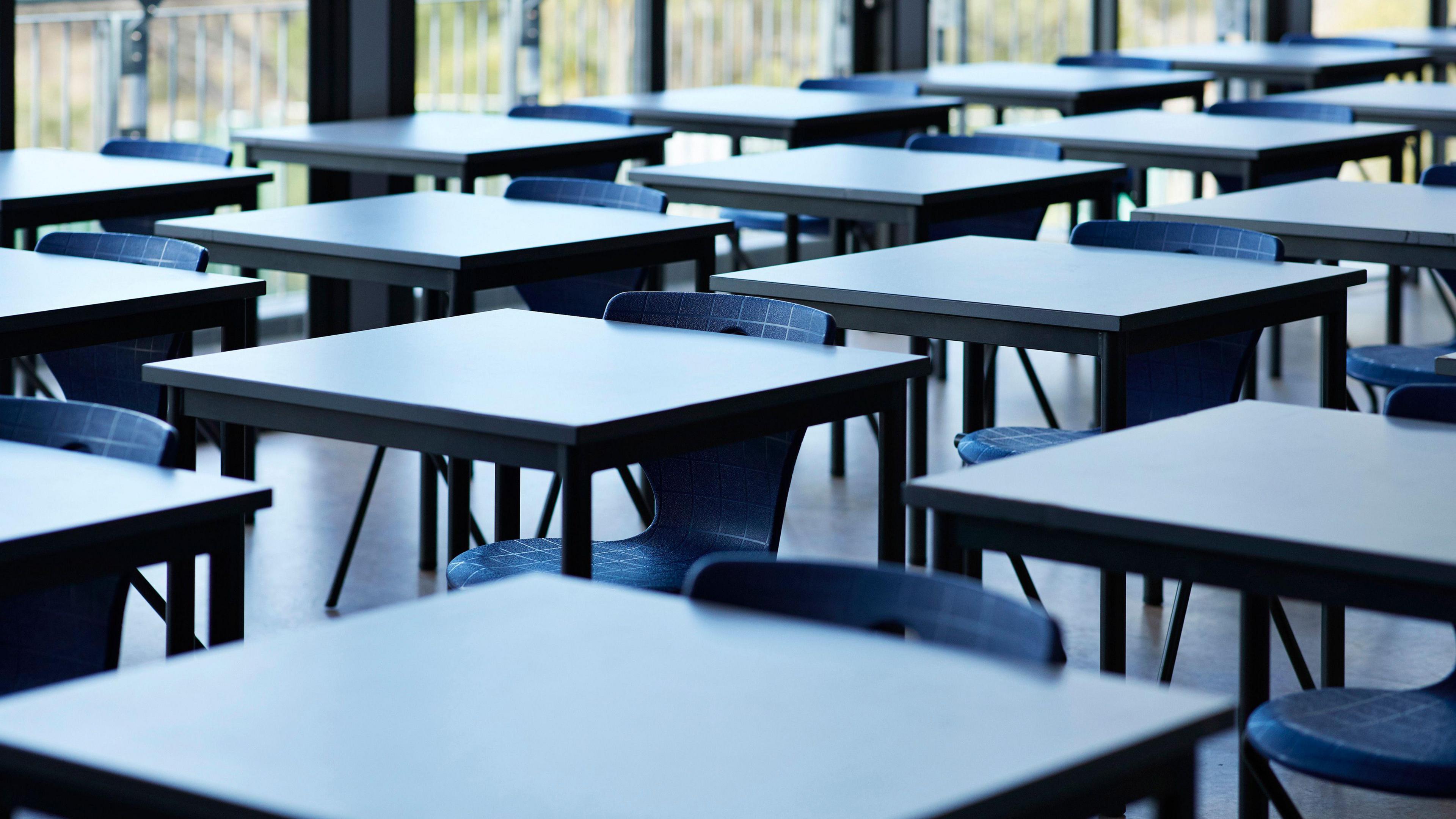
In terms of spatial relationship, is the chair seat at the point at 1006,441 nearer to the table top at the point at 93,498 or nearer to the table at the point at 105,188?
the table top at the point at 93,498

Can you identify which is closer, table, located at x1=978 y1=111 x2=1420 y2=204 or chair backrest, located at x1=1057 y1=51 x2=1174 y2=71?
table, located at x1=978 y1=111 x2=1420 y2=204

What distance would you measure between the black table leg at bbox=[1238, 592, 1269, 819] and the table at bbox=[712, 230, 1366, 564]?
2.53ft

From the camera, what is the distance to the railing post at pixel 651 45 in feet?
26.2

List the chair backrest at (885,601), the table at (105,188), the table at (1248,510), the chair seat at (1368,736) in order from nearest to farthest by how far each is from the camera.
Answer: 1. the chair backrest at (885,601)
2. the table at (1248,510)
3. the chair seat at (1368,736)
4. the table at (105,188)

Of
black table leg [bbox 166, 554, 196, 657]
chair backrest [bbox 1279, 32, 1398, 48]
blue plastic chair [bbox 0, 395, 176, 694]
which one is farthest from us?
chair backrest [bbox 1279, 32, 1398, 48]

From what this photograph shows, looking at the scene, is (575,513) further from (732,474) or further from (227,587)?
(732,474)

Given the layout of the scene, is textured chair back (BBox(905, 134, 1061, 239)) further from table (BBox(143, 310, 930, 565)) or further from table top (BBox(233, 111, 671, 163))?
table (BBox(143, 310, 930, 565))

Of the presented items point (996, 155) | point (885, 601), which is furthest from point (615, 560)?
point (996, 155)

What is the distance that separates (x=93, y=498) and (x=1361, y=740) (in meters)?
1.52

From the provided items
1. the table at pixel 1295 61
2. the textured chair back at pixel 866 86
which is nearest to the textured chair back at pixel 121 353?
the textured chair back at pixel 866 86

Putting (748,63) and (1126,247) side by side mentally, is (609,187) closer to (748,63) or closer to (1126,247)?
(1126,247)

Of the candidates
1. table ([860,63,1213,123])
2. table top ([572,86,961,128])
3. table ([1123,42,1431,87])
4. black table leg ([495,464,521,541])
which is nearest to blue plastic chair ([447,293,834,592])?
black table leg ([495,464,521,541])

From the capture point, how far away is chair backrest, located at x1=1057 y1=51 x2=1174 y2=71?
8.56 meters

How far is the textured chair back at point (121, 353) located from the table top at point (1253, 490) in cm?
190
